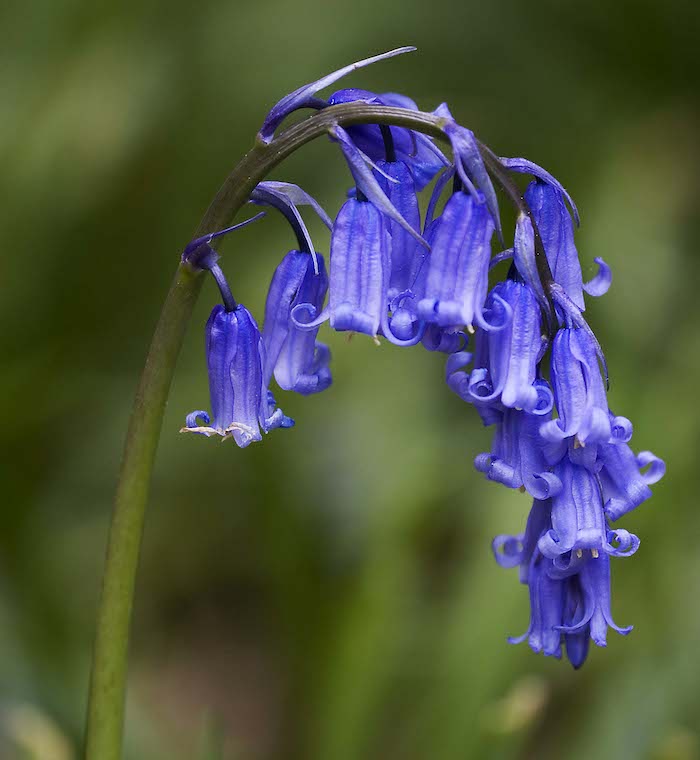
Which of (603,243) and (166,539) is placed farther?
(603,243)

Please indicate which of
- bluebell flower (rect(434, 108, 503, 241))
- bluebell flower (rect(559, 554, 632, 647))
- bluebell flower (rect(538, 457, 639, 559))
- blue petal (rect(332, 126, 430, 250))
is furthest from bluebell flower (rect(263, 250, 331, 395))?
bluebell flower (rect(559, 554, 632, 647))

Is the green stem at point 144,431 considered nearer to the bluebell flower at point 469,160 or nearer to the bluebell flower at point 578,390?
the bluebell flower at point 469,160

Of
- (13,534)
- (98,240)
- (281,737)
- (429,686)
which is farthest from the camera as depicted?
(98,240)

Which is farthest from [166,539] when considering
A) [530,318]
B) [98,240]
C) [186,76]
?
[530,318]

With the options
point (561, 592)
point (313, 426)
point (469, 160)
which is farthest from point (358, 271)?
point (313, 426)

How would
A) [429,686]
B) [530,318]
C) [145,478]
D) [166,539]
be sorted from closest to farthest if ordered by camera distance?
[530,318] → [145,478] → [429,686] → [166,539]

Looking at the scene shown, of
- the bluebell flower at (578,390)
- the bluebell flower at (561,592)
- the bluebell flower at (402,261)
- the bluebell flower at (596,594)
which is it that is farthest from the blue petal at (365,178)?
the bluebell flower at (596,594)

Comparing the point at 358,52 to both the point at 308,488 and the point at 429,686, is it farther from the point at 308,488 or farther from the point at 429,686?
the point at 429,686
